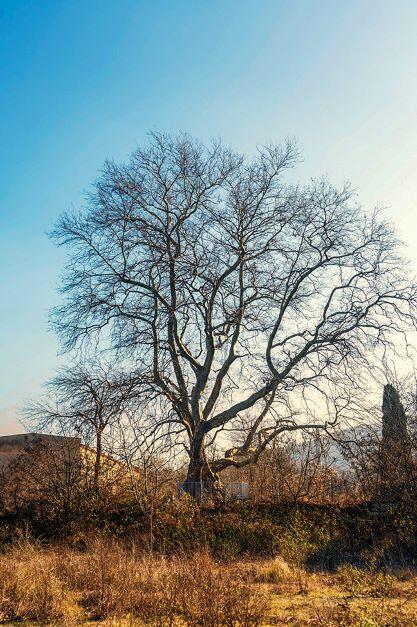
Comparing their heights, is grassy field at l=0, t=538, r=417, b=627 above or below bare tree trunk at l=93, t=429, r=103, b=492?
below

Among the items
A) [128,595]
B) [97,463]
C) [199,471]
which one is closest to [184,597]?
[128,595]

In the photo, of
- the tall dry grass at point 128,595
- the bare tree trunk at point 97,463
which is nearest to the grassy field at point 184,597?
the tall dry grass at point 128,595

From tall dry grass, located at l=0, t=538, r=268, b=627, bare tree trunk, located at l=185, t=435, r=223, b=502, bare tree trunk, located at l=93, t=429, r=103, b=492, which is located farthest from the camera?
bare tree trunk, located at l=185, t=435, r=223, b=502

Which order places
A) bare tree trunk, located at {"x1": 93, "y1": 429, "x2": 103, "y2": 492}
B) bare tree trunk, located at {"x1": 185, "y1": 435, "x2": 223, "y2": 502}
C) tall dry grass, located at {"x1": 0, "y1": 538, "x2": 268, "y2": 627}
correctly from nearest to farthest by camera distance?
tall dry grass, located at {"x1": 0, "y1": 538, "x2": 268, "y2": 627} → bare tree trunk, located at {"x1": 93, "y1": 429, "x2": 103, "y2": 492} → bare tree trunk, located at {"x1": 185, "y1": 435, "x2": 223, "y2": 502}

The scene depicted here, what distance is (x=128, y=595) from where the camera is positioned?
694cm

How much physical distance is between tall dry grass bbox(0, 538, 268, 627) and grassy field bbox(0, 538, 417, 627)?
0.01m

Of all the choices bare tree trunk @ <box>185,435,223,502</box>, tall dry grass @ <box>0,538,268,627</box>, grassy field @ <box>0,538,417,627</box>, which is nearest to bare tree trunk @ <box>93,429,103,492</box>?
bare tree trunk @ <box>185,435,223,502</box>

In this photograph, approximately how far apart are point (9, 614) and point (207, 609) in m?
2.62

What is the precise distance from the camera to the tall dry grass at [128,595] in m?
6.01

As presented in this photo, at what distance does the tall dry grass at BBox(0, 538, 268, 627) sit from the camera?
19.7ft

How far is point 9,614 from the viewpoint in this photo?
680 centimetres

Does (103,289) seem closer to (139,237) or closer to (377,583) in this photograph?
(139,237)

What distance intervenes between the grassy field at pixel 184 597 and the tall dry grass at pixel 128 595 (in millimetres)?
11

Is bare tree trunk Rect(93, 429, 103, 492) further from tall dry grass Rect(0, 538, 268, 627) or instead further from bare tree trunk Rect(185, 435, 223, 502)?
tall dry grass Rect(0, 538, 268, 627)
